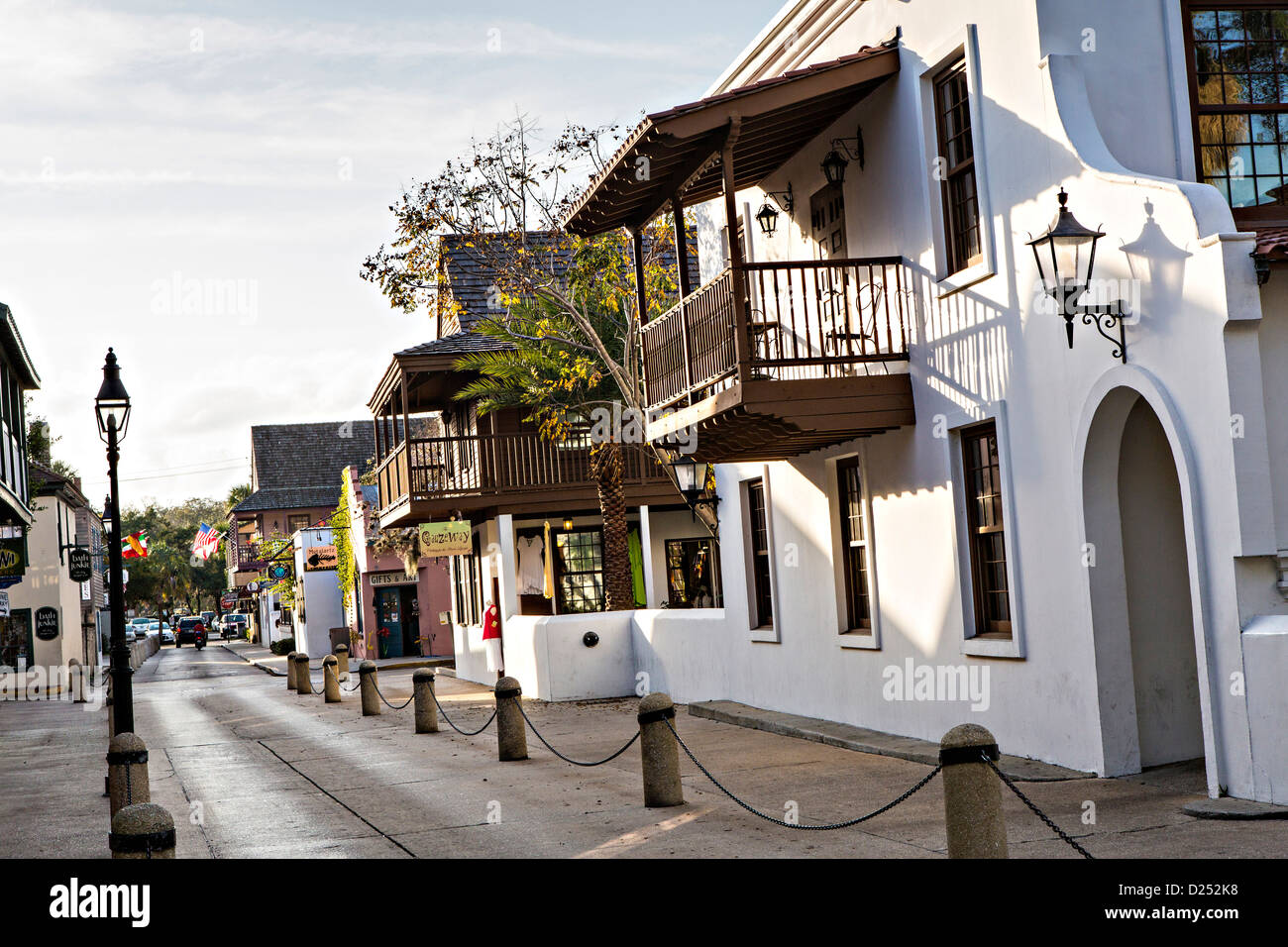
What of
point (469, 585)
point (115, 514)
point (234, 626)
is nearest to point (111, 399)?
point (115, 514)

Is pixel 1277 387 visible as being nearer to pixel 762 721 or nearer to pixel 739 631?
pixel 762 721

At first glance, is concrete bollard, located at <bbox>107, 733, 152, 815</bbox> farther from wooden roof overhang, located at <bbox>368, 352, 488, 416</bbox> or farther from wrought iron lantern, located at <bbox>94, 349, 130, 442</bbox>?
wooden roof overhang, located at <bbox>368, 352, 488, 416</bbox>

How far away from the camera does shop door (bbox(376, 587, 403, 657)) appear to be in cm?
4322

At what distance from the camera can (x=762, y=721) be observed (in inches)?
611

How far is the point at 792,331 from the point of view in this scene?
13.9m

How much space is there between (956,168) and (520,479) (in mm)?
14885

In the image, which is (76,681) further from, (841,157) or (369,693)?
(841,157)

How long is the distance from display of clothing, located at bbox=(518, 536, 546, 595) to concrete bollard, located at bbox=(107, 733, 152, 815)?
18.1 m

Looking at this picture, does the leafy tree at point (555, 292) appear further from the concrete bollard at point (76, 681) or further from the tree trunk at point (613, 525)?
the concrete bollard at point (76, 681)
